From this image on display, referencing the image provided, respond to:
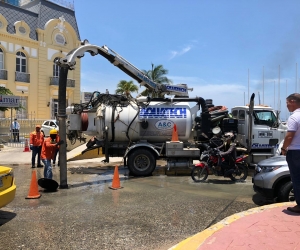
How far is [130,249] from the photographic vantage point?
4.66m

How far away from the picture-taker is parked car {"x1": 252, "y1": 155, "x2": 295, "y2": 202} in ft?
21.5

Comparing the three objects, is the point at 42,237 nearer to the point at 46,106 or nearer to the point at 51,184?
the point at 51,184

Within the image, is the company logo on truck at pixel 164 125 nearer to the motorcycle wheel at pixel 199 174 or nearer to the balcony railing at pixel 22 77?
the motorcycle wheel at pixel 199 174

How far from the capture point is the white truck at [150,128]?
11125 millimetres

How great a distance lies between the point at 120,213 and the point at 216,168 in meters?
4.22

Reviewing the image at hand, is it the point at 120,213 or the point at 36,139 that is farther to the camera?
the point at 36,139

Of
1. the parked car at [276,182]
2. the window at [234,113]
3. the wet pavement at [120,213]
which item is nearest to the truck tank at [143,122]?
the wet pavement at [120,213]

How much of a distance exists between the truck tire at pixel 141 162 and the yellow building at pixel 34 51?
19.1 metres

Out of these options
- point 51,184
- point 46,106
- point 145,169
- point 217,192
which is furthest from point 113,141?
point 46,106

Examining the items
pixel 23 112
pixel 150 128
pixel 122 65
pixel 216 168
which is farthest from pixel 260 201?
pixel 23 112

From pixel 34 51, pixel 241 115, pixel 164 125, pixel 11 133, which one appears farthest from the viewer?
pixel 34 51

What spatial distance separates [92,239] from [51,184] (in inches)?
150

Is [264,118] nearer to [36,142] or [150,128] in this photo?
[150,128]

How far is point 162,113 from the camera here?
1151cm
